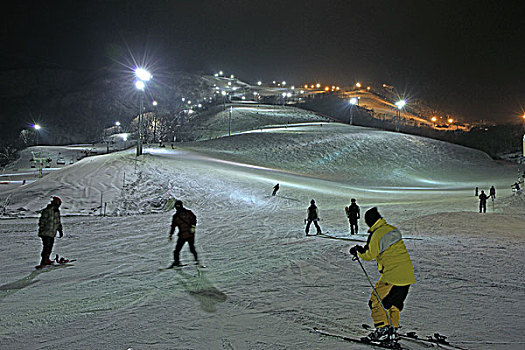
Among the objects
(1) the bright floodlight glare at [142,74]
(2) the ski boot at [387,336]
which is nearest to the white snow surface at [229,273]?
(2) the ski boot at [387,336]

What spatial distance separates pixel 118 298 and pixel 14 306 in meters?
1.76

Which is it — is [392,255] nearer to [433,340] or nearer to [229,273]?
[433,340]

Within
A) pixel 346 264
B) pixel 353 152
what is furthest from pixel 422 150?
pixel 346 264

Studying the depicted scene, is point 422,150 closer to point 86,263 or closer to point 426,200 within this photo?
point 426,200

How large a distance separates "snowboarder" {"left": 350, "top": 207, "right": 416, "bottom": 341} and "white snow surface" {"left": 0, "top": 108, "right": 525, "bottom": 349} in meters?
0.45

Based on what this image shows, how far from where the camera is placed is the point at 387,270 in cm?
443

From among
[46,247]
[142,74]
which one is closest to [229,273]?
[46,247]

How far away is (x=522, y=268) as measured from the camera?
27.6 ft

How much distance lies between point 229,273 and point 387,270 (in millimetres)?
4979

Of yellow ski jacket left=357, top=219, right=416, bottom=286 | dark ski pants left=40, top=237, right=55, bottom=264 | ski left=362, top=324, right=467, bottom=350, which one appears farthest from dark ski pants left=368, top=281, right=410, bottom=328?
dark ski pants left=40, top=237, right=55, bottom=264

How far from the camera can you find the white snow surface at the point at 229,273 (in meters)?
5.23

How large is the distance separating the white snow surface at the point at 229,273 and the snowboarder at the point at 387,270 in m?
0.45

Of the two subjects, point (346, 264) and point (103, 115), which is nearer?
point (346, 264)

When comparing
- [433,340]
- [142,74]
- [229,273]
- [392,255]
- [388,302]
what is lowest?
[229,273]
